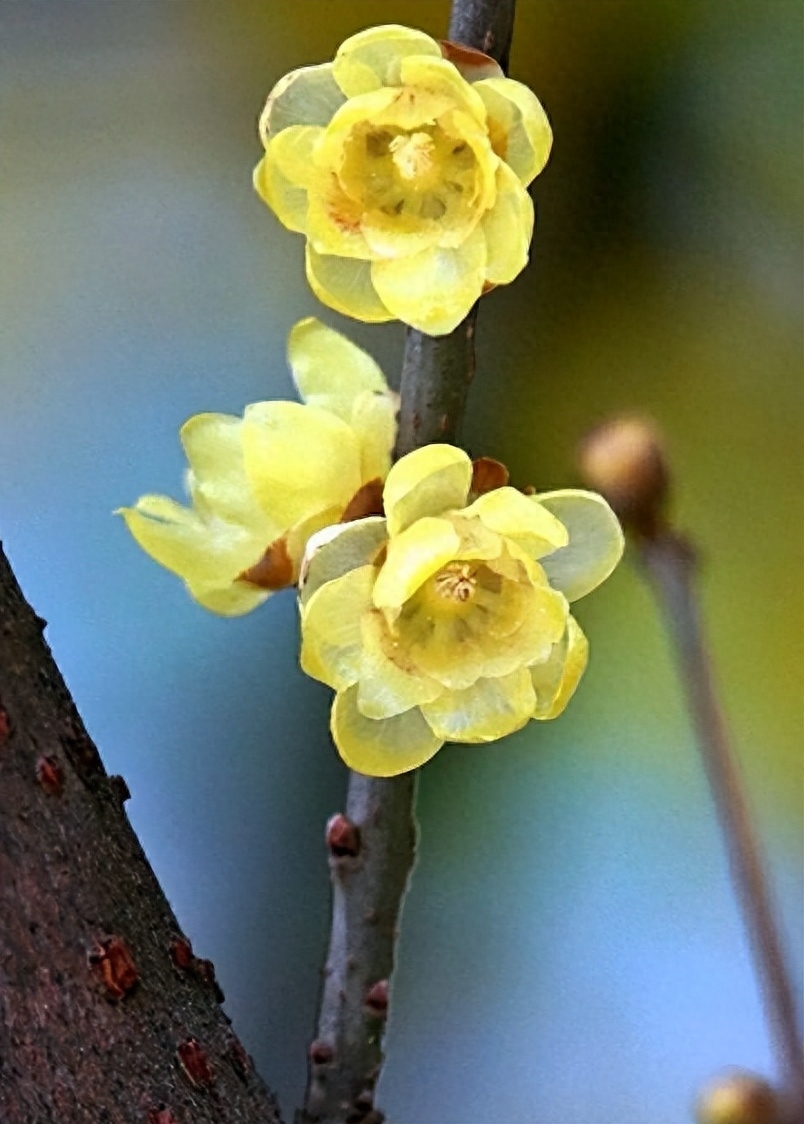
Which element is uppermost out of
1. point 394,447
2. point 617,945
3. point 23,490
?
point 394,447

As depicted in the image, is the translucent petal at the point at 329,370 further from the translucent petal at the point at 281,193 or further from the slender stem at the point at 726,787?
the slender stem at the point at 726,787

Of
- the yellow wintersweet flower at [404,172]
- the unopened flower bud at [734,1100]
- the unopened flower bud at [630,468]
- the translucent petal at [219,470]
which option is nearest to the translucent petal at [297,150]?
the yellow wintersweet flower at [404,172]

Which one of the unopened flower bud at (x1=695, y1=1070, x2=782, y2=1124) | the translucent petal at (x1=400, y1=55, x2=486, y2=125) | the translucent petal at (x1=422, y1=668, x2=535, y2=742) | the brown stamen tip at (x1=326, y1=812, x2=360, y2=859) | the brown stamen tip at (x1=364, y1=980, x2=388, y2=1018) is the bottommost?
the unopened flower bud at (x1=695, y1=1070, x2=782, y2=1124)

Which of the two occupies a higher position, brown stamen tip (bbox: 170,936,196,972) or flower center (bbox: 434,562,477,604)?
flower center (bbox: 434,562,477,604)

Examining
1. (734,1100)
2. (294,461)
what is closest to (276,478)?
(294,461)

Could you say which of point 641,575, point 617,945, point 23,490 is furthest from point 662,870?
point 23,490

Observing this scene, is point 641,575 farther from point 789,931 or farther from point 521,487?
point 789,931

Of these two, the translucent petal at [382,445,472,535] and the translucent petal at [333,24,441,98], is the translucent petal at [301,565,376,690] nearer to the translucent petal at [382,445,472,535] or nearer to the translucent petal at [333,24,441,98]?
the translucent petal at [382,445,472,535]

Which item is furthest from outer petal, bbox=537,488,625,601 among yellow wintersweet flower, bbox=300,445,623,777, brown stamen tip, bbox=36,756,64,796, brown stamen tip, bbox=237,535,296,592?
brown stamen tip, bbox=36,756,64,796
